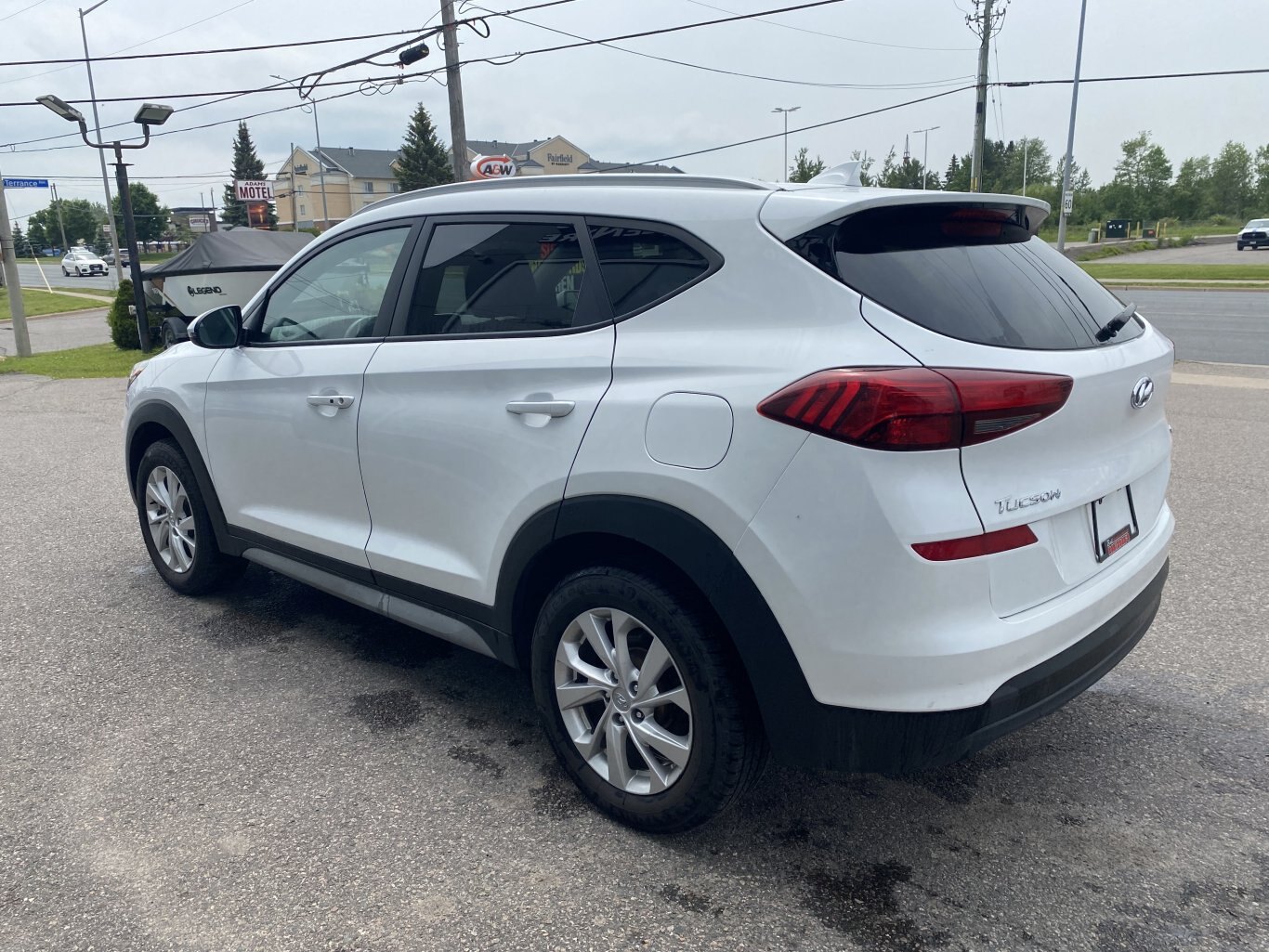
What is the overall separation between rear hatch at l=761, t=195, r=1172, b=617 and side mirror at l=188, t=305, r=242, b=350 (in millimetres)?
2681

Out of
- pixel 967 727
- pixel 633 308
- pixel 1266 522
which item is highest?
pixel 633 308

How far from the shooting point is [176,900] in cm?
254

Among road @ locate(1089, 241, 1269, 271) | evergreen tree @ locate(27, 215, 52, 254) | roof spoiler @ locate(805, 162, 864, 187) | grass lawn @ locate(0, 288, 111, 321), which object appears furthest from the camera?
evergreen tree @ locate(27, 215, 52, 254)

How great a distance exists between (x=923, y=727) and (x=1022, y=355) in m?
0.92

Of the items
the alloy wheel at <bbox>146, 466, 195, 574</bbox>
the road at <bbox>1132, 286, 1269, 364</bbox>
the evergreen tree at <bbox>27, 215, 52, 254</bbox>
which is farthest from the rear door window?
the evergreen tree at <bbox>27, 215, 52, 254</bbox>

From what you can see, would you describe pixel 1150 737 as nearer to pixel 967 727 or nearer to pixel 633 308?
pixel 967 727

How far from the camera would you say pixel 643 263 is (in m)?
2.73

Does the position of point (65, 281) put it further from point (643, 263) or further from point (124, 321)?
point (643, 263)

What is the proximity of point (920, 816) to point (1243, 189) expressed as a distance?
99662 millimetres

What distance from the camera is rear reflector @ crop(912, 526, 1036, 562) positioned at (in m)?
2.15

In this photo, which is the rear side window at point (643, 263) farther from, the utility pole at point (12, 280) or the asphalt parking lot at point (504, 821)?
the utility pole at point (12, 280)

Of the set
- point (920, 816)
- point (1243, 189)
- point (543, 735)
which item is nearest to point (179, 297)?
point (543, 735)

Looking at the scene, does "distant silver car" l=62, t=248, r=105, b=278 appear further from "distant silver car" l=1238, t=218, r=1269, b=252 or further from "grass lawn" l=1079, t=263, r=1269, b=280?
"distant silver car" l=1238, t=218, r=1269, b=252

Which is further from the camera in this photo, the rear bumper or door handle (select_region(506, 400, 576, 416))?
door handle (select_region(506, 400, 576, 416))
